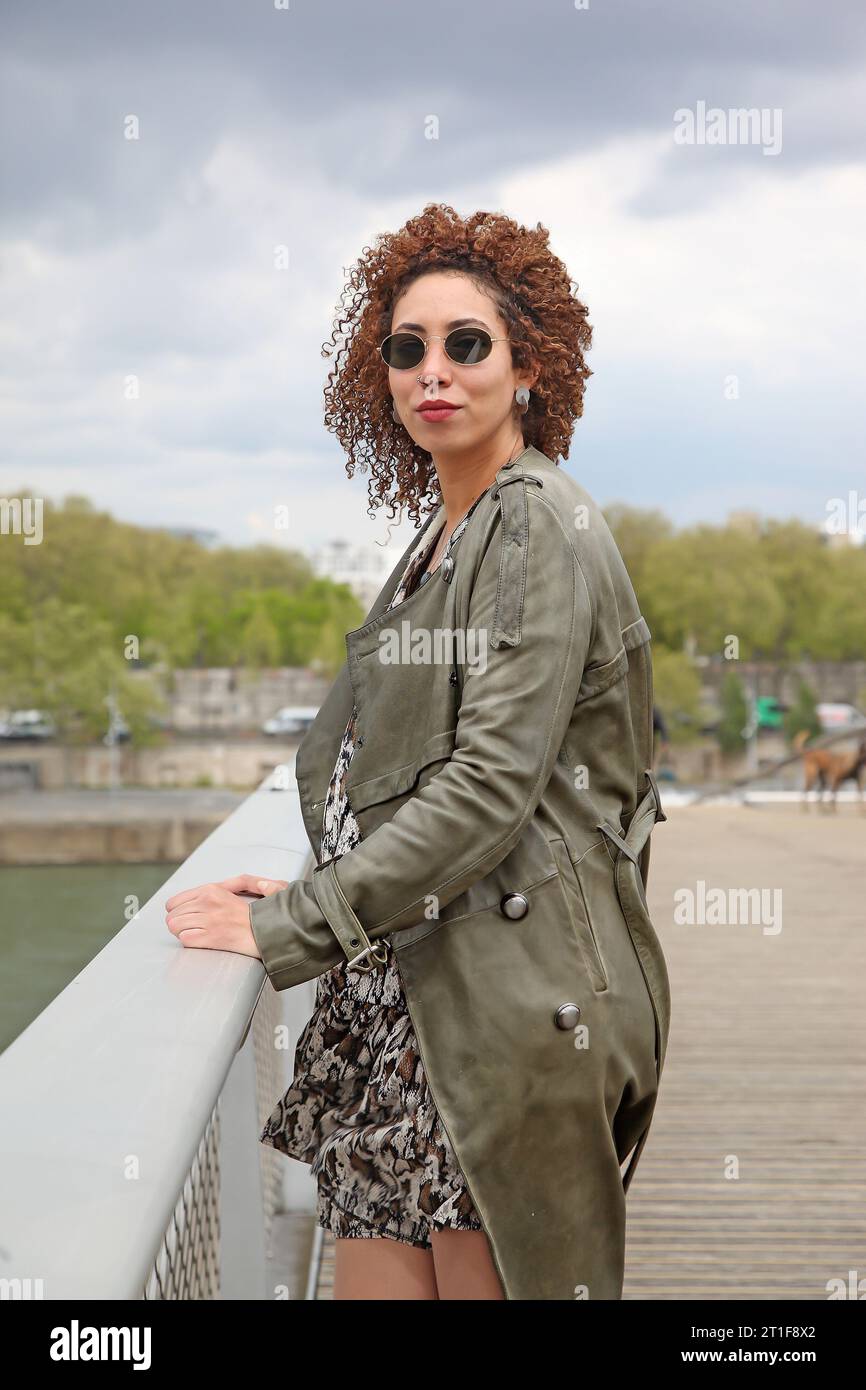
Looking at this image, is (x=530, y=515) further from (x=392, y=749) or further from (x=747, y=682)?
(x=747, y=682)

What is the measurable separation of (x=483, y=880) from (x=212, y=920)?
0.28 meters

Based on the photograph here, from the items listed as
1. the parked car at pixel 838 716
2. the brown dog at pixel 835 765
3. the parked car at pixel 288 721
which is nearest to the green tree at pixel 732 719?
the parked car at pixel 838 716

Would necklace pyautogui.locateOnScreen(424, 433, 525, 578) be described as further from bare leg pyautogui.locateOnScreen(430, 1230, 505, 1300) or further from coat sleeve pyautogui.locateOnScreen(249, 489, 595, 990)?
bare leg pyautogui.locateOnScreen(430, 1230, 505, 1300)

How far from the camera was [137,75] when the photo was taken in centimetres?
9812

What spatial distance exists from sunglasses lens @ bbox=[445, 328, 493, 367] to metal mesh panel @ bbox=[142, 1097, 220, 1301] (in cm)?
80

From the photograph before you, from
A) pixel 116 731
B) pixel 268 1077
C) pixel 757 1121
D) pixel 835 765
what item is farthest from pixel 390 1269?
pixel 116 731

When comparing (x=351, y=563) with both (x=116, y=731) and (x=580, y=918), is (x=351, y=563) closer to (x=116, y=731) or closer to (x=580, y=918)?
(x=116, y=731)

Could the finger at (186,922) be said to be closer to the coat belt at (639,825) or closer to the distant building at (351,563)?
the coat belt at (639,825)

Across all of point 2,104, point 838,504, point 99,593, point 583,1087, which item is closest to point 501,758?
point 583,1087

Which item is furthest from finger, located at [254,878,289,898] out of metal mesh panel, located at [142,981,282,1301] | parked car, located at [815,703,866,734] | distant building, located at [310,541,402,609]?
distant building, located at [310,541,402,609]

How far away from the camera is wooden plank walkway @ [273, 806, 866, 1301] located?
118 inches

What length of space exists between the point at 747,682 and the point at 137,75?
63.2 metres

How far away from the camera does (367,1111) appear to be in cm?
150

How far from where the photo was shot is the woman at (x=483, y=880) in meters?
1.36
